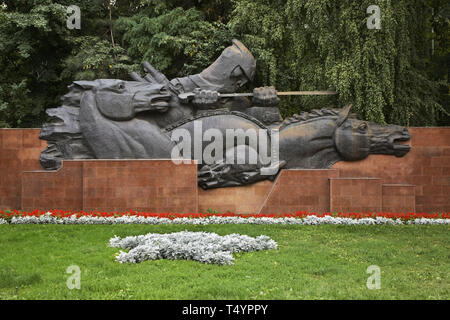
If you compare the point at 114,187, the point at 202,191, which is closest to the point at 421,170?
the point at 202,191

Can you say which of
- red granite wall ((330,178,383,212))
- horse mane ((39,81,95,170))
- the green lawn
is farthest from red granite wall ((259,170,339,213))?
horse mane ((39,81,95,170))

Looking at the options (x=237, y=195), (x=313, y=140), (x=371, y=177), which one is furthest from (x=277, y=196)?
(x=371, y=177)

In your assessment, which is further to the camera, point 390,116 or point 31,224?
point 390,116

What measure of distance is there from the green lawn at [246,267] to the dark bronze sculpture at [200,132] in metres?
2.22

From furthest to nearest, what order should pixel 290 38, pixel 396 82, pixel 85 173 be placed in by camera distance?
pixel 290 38
pixel 396 82
pixel 85 173

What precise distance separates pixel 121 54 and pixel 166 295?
12.6m

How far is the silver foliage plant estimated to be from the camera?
6.60m

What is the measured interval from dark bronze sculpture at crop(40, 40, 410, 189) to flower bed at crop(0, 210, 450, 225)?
122 centimetres

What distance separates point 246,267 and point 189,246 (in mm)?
1026

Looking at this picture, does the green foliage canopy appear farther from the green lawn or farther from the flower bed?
the green lawn

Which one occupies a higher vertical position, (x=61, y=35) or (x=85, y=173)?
(x=61, y=35)

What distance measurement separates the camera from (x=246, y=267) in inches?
247

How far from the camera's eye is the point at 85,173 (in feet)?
33.9

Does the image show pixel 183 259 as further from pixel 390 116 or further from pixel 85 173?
pixel 390 116
